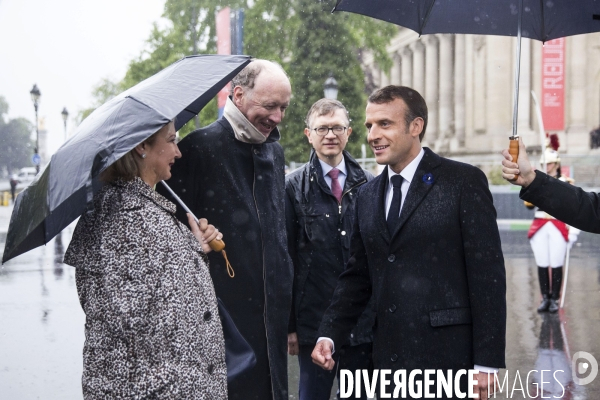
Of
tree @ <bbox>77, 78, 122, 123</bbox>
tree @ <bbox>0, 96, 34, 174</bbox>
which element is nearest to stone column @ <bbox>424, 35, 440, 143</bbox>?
tree @ <bbox>77, 78, 122, 123</bbox>

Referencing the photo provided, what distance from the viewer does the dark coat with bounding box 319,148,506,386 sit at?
328 centimetres

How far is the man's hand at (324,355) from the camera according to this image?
363cm

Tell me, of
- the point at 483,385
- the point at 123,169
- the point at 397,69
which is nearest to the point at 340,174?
the point at 483,385

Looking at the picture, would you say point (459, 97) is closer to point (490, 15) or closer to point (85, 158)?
point (490, 15)

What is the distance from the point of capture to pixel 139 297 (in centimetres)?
267

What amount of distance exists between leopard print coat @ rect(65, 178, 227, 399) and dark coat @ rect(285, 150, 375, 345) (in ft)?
6.45

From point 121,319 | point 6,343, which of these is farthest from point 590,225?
point 6,343

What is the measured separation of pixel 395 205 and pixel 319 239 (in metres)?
1.36

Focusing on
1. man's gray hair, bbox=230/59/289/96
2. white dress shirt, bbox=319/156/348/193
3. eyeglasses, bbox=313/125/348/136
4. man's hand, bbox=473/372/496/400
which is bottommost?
man's hand, bbox=473/372/496/400

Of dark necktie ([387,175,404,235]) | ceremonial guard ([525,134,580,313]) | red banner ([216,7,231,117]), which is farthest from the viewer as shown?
red banner ([216,7,231,117])

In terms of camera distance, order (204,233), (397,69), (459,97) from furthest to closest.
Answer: (397,69)
(459,97)
(204,233)

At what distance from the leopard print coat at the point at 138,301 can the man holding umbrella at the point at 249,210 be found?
1020mm

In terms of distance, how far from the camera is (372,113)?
3.57 metres

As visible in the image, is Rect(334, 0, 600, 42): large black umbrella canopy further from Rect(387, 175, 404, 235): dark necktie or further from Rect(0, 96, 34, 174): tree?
Rect(0, 96, 34, 174): tree
